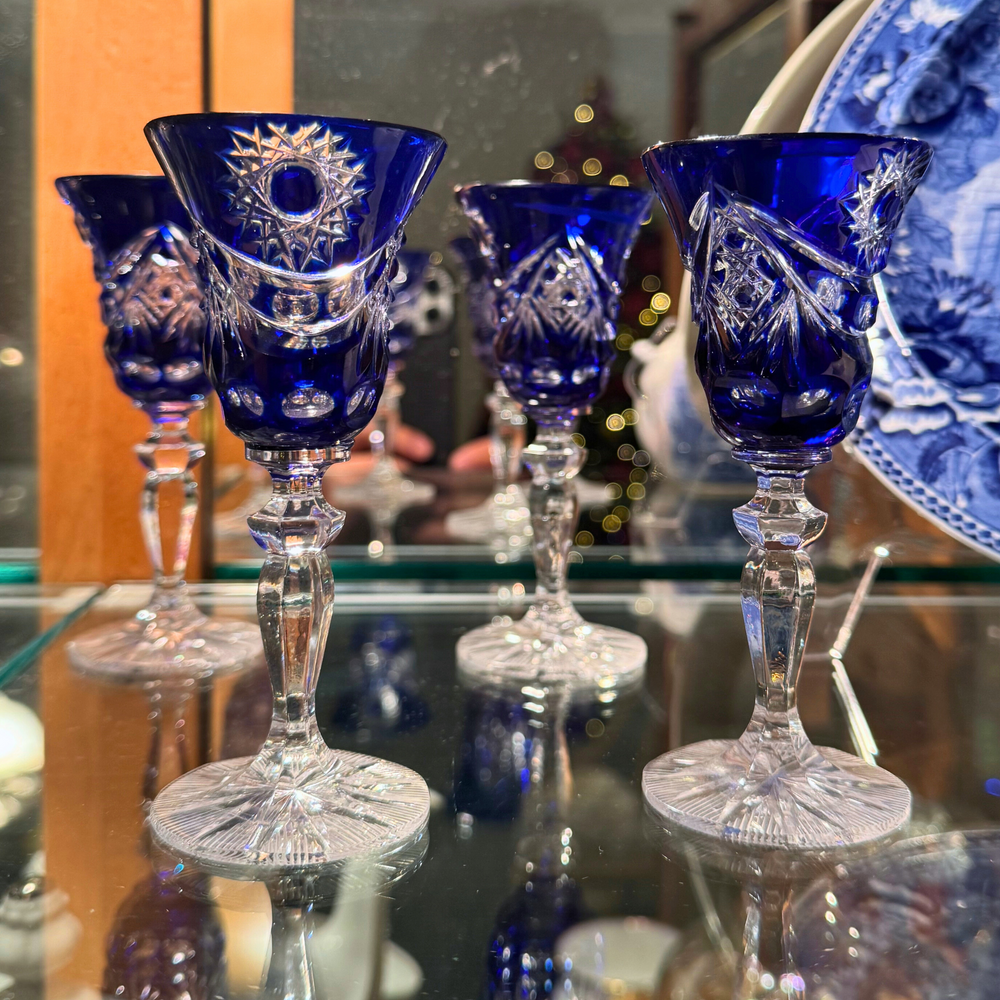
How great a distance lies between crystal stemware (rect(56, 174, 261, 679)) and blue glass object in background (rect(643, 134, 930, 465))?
43cm

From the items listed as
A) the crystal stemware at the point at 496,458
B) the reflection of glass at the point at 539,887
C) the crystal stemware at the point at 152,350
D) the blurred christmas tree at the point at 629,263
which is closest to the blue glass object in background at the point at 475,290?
the crystal stemware at the point at 496,458

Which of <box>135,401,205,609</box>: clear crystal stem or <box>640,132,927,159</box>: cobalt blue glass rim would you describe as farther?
<box>135,401,205,609</box>: clear crystal stem

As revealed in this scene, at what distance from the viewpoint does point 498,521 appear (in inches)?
47.8

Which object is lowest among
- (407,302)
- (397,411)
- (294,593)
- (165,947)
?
(165,947)

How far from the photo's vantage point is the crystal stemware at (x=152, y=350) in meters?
0.92

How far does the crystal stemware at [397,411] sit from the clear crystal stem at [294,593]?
0.53 metres

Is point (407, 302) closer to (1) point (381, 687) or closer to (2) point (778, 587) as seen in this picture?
(1) point (381, 687)

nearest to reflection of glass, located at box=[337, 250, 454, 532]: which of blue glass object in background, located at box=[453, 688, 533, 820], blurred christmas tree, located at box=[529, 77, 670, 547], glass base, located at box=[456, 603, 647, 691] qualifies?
blurred christmas tree, located at box=[529, 77, 670, 547]

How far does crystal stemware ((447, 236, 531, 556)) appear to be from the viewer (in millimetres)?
1187

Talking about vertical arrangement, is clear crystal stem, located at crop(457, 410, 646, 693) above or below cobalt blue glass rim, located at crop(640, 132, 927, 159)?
below

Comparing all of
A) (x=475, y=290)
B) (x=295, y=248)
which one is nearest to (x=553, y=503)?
(x=475, y=290)

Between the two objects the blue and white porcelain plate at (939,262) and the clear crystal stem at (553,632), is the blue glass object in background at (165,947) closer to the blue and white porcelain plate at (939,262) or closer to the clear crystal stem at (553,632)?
the clear crystal stem at (553,632)

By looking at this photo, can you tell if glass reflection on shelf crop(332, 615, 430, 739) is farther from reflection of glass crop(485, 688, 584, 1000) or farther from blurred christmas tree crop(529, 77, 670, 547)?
blurred christmas tree crop(529, 77, 670, 547)

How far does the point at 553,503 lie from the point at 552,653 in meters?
0.13
